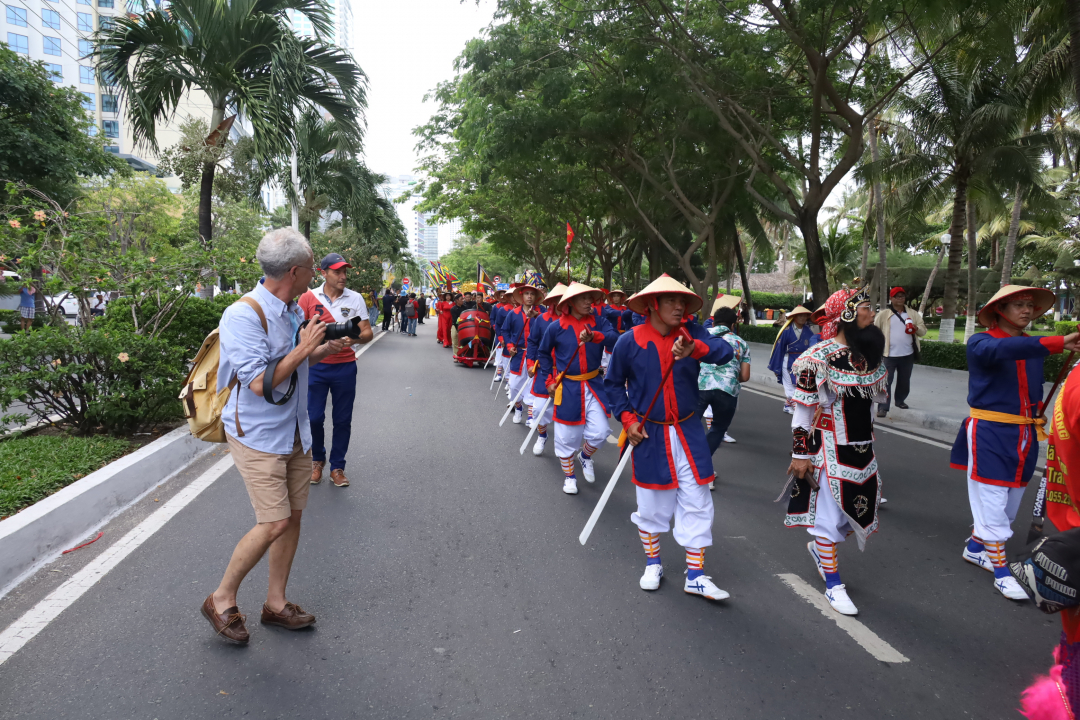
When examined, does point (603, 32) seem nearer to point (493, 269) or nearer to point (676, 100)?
point (676, 100)

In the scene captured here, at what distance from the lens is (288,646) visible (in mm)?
3246

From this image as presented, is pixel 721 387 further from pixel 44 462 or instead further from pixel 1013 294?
pixel 44 462

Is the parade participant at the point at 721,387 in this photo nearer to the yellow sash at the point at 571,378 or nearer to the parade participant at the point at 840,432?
the yellow sash at the point at 571,378

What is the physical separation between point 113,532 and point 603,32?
433 inches

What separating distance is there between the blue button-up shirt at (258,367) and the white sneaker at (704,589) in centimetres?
225

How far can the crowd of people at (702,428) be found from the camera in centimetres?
300

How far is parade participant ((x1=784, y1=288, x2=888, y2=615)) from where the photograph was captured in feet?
12.6

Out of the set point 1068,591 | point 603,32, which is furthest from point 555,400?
point 603,32

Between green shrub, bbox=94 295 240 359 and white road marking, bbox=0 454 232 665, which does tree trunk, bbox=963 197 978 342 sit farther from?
white road marking, bbox=0 454 232 665

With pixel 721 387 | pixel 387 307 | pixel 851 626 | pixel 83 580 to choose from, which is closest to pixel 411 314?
pixel 387 307

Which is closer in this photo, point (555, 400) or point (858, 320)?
point (858, 320)

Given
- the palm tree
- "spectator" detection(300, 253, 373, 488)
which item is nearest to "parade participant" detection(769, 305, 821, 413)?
"spectator" detection(300, 253, 373, 488)

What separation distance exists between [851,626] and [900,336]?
7.17 metres

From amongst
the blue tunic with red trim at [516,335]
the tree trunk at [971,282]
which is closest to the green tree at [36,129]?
the blue tunic with red trim at [516,335]
